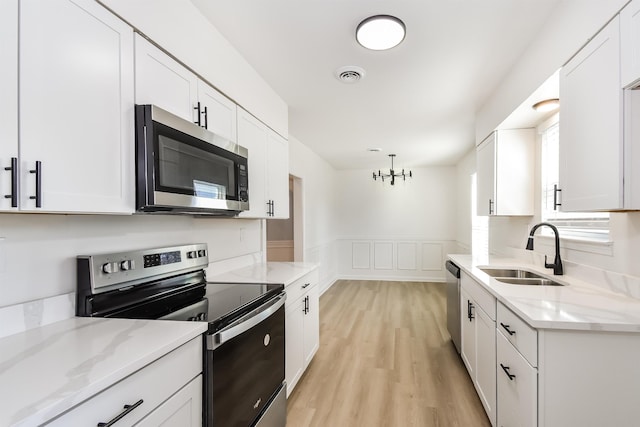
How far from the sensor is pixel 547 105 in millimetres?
2379

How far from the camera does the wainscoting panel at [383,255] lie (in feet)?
23.6

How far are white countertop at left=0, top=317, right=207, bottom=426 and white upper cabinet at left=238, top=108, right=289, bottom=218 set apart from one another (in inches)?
46.3

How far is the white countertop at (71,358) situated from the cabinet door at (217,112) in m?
1.12

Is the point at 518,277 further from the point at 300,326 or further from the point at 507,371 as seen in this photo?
the point at 300,326

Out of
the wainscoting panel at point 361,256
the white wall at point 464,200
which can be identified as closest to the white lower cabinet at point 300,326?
the white wall at point 464,200

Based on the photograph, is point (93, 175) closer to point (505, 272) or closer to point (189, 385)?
point (189, 385)

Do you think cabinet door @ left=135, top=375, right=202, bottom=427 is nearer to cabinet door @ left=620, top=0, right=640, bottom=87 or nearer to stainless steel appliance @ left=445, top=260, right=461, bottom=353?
cabinet door @ left=620, top=0, right=640, bottom=87

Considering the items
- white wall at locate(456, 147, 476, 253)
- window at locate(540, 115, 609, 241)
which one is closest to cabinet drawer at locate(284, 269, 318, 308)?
window at locate(540, 115, 609, 241)

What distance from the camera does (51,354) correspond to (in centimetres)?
99

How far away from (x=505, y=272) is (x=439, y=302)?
8.91 feet

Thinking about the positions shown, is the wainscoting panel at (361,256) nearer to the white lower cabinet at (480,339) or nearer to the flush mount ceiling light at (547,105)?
the white lower cabinet at (480,339)

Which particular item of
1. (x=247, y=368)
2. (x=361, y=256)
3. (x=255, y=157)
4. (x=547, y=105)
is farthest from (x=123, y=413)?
(x=361, y=256)

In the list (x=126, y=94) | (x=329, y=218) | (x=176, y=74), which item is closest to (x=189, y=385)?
(x=126, y=94)

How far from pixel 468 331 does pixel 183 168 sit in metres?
2.42
